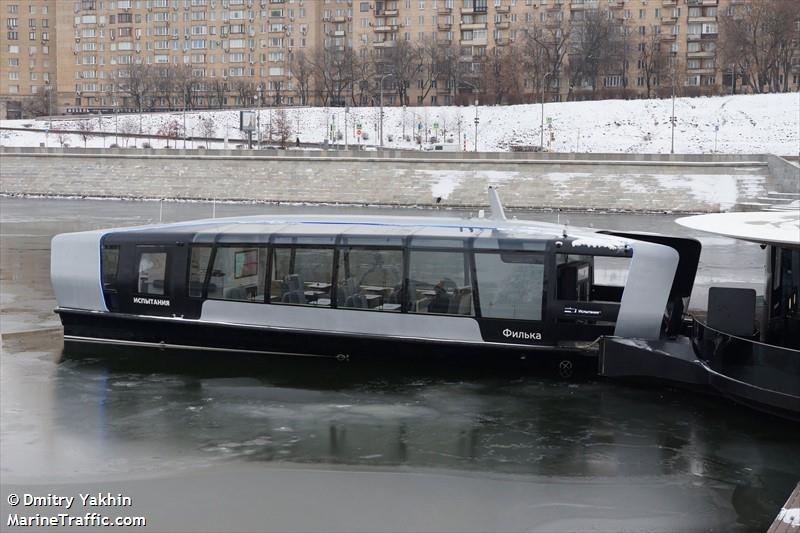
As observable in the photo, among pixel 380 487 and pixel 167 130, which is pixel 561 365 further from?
pixel 167 130

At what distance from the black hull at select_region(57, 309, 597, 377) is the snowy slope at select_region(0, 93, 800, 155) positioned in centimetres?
6684

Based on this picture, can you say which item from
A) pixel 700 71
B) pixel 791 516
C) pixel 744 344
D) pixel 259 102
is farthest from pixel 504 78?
pixel 791 516

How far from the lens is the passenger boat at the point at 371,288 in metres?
14.2

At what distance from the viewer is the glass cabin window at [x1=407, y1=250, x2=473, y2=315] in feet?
47.9

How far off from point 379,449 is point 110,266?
681cm

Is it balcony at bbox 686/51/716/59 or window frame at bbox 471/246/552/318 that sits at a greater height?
balcony at bbox 686/51/716/59

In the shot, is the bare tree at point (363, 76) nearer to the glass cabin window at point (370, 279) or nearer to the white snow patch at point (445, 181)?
the white snow patch at point (445, 181)

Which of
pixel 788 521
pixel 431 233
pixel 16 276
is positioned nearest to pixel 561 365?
pixel 431 233

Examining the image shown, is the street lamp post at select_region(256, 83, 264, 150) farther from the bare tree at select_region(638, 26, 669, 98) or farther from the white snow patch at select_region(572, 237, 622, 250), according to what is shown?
the white snow patch at select_region(572, 237, 622, 250)

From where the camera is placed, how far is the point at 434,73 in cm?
10744

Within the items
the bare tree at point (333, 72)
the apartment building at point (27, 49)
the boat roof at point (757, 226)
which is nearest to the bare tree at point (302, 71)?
the bare tree at point (333, 72)

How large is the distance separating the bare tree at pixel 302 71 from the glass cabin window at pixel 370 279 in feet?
321

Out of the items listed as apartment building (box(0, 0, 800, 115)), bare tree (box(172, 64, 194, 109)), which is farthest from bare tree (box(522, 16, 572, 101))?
bare tree (box(172, 64, 194, 109))

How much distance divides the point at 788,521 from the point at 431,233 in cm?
753
